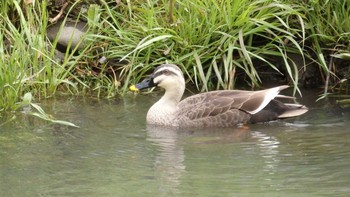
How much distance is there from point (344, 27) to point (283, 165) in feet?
9.41

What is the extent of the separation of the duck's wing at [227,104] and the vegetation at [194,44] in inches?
19.1

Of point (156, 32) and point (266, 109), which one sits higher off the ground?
point (156, 32)

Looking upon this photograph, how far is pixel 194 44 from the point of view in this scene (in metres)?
9.29

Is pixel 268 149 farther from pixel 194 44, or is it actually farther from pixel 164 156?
pixel 194 44

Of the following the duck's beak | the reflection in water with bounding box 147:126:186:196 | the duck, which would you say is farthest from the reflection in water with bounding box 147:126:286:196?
the duck's beak

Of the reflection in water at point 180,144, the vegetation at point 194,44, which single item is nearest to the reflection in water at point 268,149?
the reflection in water at point 180,144

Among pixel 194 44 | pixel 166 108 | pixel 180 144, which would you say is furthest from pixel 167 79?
pixel 180 144

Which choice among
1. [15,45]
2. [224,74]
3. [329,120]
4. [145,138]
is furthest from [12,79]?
[329,120]

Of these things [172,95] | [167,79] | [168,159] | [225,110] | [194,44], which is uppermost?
[194,44]

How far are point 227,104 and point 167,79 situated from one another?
634 millimetres

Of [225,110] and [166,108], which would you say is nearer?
[225,110]

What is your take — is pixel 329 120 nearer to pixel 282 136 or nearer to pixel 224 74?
pixel 282 136

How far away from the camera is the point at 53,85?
9.23 metres

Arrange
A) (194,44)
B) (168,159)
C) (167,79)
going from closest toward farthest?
(168,159) → (167,79) → (194,44)
